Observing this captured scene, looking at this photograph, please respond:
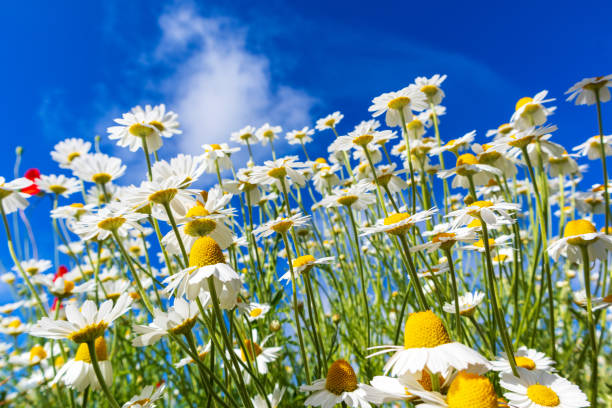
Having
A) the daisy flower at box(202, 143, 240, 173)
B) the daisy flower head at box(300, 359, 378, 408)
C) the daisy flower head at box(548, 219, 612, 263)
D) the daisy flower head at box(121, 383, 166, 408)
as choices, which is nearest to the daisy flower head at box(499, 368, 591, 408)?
the daisy flower head at box(300, 359, 378, 408)

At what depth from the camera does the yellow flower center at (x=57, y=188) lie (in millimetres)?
2381

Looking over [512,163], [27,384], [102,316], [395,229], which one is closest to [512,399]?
[395,229]

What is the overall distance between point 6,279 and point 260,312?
130 inches

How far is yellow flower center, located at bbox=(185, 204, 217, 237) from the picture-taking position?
1064mm

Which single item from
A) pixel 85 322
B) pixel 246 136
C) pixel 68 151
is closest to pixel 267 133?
pixel 246 136

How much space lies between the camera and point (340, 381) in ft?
3.23

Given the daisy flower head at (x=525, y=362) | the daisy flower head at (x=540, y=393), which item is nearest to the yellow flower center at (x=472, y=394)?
the daisy flower head at (x=540, y=393)

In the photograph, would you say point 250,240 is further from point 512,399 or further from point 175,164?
point 512,399

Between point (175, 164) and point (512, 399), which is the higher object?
point (175, 164)

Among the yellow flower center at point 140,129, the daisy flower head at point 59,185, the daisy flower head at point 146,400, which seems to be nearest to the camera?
the daisy flower head at point 146,400

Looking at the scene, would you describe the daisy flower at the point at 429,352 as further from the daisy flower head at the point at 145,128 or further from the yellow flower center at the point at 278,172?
the daisy flower head at the point at 145,128

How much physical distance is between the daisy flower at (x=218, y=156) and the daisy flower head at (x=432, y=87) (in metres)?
1.01

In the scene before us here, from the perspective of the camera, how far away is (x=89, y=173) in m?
1.68

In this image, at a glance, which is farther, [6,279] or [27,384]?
[6,279]
